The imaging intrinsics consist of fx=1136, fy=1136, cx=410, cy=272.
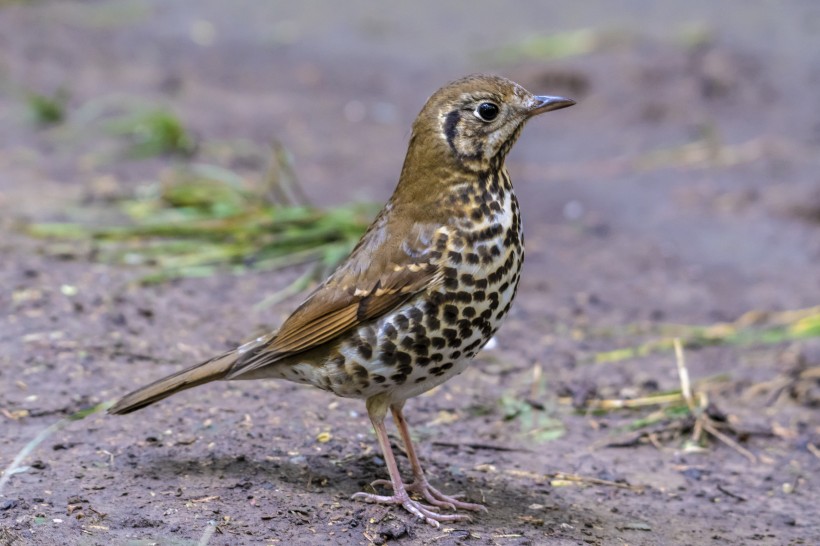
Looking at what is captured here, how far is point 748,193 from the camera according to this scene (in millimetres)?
8477

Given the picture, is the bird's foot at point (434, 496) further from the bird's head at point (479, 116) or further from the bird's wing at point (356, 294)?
the bird's head at point (479, 116)

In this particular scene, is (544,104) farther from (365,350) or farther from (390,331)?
(365,350)

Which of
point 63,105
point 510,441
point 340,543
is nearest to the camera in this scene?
point 340,543

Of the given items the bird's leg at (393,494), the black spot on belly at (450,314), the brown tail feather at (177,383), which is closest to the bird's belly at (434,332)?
the black spot on belly at (450,314)

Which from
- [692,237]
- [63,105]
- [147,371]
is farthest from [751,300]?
[63,105]

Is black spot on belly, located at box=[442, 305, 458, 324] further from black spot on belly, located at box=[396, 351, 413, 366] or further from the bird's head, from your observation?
the bird's head

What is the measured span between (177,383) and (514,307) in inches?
113

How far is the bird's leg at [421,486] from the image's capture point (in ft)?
13.7

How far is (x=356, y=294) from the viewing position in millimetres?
4090

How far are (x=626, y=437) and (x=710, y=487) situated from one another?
53cm

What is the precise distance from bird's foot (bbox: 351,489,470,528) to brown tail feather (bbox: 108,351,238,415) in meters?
0.70

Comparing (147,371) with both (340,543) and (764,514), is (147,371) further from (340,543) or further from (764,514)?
(764,514)

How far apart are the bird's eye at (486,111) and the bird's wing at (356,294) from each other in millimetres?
459

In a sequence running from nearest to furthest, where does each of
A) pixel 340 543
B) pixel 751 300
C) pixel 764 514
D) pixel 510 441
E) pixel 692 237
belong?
pixel 340 543 < pixel 764 514 < pixel 510 441 < pixel 751 300 < pixel 692 237
